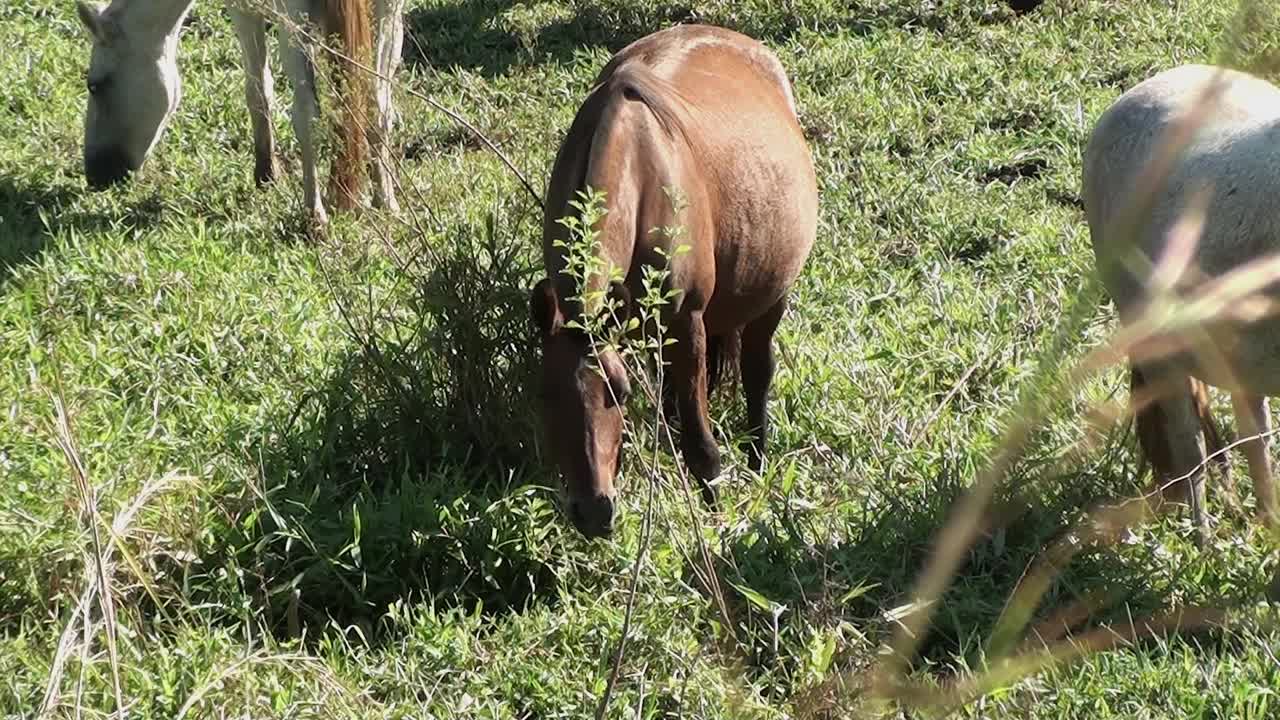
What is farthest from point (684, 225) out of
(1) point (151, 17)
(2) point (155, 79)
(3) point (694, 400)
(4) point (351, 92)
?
(1) point (151, 17)

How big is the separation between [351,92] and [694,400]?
60.1 inches

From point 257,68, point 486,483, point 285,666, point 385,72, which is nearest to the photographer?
point 285,666

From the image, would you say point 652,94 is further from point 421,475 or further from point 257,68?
point 257,68

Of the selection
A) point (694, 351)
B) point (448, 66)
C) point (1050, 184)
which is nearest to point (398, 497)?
point (694, 351)

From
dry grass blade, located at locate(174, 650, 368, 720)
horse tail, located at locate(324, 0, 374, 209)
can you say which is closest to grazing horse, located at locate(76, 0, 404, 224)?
horse tail, located at locate(324, 0, 374, 209)

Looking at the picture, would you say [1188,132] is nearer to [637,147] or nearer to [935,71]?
[637,147]

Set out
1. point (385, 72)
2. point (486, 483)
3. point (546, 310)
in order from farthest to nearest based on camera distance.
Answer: point (385, 72)
point (486, 483)
point (546, 310)

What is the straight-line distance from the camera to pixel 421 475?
14.1 ft

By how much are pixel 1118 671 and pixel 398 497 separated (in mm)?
1940

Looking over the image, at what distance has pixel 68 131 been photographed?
7891 millimetres

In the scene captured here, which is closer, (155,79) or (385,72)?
(385,72)

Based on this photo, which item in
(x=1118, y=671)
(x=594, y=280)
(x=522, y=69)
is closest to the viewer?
(x=1118, y=671)

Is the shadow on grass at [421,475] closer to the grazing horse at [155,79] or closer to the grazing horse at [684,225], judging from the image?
the grazing horse at [684,225]

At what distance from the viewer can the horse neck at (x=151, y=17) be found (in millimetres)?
7328
